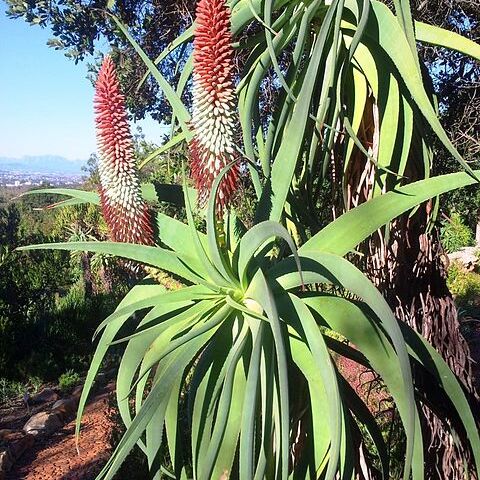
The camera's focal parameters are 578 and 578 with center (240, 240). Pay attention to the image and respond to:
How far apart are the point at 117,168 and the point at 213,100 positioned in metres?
0.30

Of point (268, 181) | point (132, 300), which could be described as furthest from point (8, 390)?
point (268, 181)

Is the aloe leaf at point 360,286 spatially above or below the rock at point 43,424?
above

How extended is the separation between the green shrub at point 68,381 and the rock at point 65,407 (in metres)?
0.50

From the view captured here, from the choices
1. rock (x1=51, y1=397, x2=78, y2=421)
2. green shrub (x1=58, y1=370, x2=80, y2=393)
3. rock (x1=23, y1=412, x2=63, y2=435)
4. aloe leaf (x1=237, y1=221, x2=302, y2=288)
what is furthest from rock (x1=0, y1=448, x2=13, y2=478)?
aloe leaf (x1=237, y1=221, x2=302, y2=288)

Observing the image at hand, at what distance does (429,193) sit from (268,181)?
415mm

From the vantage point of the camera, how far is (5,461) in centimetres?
497

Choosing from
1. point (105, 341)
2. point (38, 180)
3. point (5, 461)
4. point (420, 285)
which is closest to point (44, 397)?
point (5, 461)

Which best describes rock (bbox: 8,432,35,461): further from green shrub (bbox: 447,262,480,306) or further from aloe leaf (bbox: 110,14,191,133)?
green shrub (bbox: 447,262,480,306)

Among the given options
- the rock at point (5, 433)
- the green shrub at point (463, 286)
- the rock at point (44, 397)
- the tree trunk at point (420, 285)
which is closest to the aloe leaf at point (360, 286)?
the tree trunk at point (420, 285)

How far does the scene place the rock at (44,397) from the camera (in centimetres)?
671

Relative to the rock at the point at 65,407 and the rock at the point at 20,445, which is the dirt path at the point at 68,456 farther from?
the rock at the point at 65,407

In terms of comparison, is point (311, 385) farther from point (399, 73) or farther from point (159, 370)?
point (399, 73)

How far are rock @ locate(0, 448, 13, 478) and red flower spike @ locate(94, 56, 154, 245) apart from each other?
4.16 m

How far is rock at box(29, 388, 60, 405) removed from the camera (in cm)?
671
